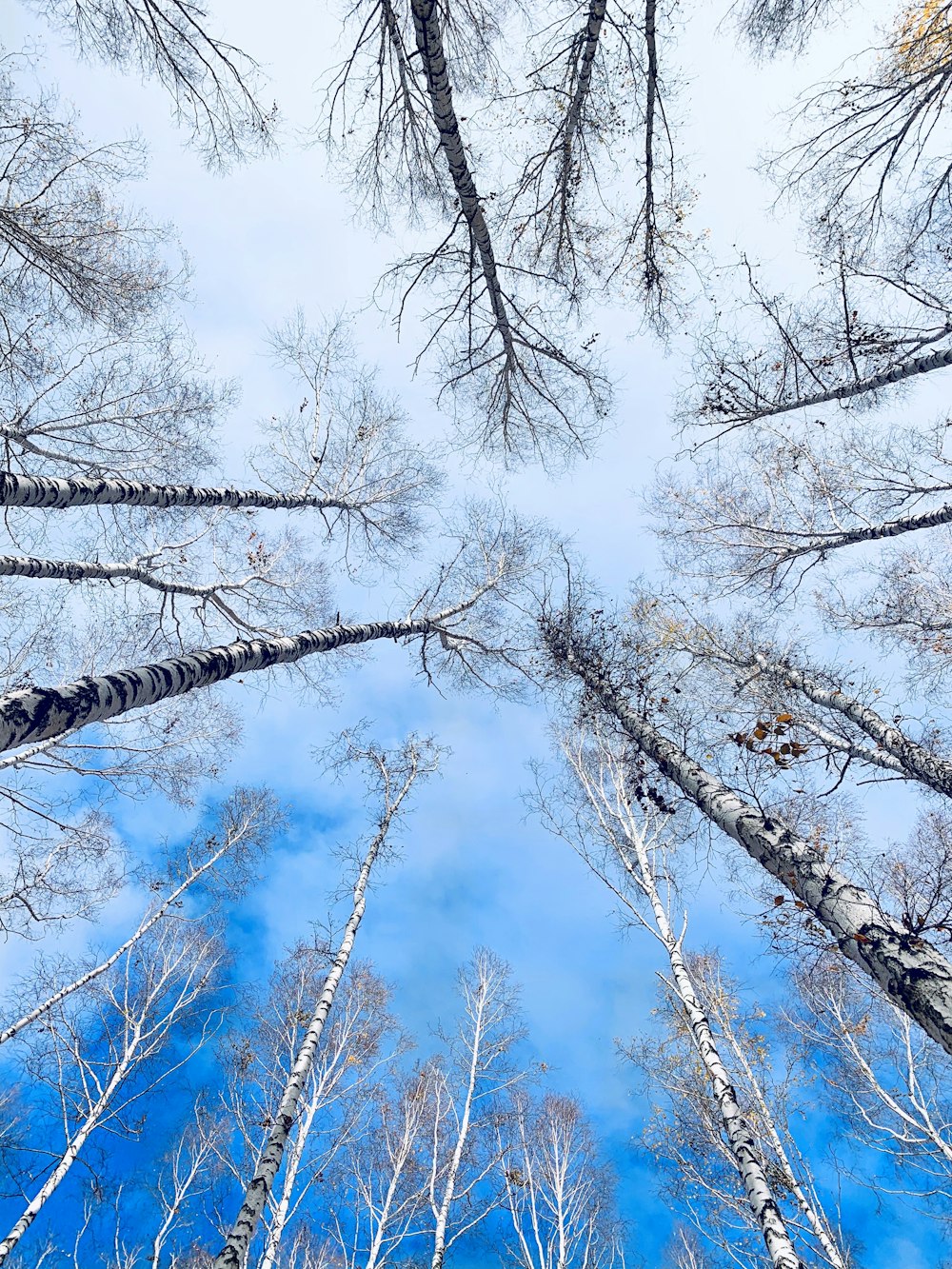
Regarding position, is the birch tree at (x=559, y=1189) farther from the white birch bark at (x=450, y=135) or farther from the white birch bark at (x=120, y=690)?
the white birch bark at (x=450, y=135)

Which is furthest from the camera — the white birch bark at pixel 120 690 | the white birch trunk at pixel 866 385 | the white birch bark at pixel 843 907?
the white birch trunk at pixel 866 385

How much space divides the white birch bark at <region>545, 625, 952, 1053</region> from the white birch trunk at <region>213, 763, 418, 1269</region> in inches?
193

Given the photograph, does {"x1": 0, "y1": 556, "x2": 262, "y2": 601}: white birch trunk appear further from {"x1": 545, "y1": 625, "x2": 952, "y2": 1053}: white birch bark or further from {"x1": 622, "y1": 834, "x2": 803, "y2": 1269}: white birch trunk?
{"x1": 622, "y1": 834, "x2": 803, "y2": 1269}: white birch trunk

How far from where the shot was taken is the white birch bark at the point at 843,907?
2.67 metres

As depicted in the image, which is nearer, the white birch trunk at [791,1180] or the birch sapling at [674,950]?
the birch sapling at [674,950]

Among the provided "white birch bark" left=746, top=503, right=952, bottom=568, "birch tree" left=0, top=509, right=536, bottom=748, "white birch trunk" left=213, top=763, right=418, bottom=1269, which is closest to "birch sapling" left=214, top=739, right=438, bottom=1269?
"white birch trunk" left=213, top=763, right=418, bottom=1269

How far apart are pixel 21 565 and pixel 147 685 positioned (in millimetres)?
3698

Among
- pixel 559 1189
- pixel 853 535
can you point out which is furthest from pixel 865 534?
pixel 559 1189

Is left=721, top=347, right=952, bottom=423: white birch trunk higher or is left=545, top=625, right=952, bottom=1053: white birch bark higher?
left=721, top=347, right=952, bottom=423: white birch trunk

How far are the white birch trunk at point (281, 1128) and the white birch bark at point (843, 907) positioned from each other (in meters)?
4.90

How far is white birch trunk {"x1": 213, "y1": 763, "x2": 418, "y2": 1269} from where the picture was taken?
13.9 ft

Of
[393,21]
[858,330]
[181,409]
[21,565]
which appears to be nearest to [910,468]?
[858,330]

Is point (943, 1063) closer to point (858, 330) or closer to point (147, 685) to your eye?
point (858, 330)

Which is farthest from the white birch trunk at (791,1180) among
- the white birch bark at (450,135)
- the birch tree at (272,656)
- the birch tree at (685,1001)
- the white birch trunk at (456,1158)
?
the white birch bark at (450,135)
